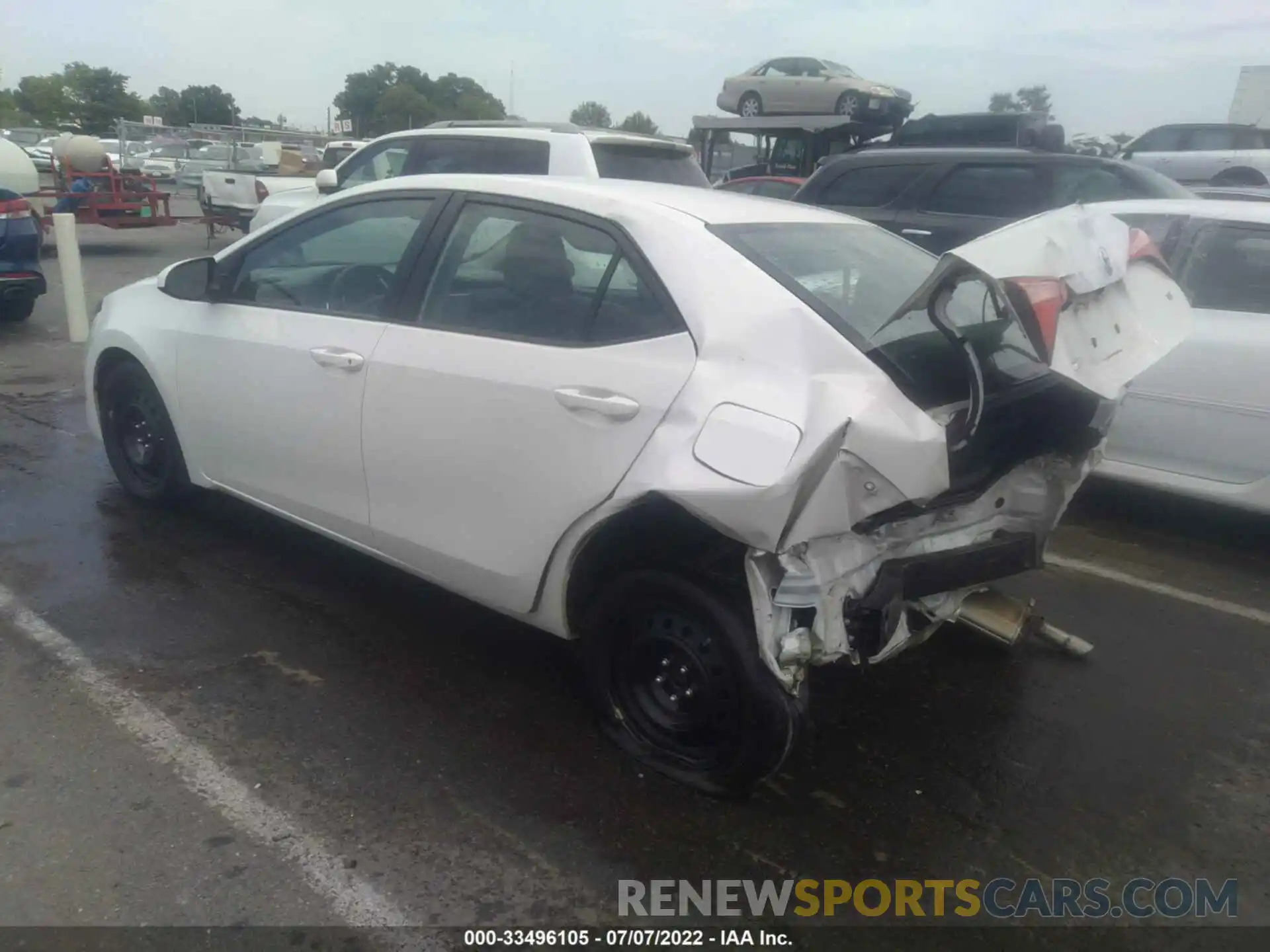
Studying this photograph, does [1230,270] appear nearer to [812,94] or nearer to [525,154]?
[525,154]

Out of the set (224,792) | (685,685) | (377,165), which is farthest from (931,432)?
(377,165)

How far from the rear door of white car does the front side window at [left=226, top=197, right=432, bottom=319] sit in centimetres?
21

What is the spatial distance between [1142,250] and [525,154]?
5.48 m

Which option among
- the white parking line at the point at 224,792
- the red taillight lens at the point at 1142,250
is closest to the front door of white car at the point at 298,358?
the white parking line at the point at 224,792

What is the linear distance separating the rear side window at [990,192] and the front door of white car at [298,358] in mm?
4801

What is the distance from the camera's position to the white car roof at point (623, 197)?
320cm

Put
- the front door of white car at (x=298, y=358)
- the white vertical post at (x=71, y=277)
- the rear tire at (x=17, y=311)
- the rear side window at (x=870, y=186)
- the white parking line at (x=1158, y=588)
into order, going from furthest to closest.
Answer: the rear tire at (x=17, y=311)
the white vertical post at (x=71, y=277)
the rear side window at (x=870, y=186)
the white parking line at (x=1158, y=588)
the front door of white car at (x=298, y=358)

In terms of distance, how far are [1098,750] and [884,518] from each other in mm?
1295

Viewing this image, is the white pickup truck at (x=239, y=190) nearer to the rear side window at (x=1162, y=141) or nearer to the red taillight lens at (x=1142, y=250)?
the rear side window at (x=1162, y=141)

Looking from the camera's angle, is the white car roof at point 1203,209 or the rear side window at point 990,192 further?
the rear side window at point 990,192

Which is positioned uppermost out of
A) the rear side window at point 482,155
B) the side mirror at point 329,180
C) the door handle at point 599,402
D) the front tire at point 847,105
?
the front tire at point 847,105

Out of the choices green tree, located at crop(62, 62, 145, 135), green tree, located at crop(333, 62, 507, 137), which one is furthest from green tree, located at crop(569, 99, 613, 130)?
green tree, located at crop(62, 62, 145, 135)

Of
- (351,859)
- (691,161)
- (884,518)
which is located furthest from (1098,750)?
(691,161)
